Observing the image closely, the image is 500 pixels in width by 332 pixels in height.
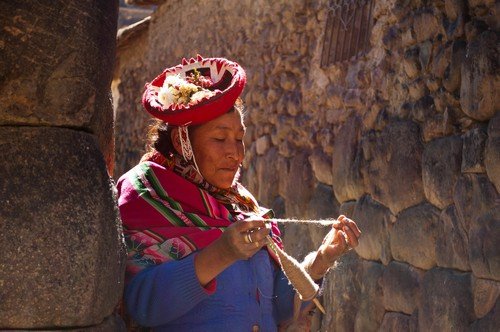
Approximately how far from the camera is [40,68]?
2078 mm

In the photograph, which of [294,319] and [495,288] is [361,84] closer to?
[495,288]

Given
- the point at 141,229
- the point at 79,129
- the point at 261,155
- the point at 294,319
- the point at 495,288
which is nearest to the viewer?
the point at 79,129

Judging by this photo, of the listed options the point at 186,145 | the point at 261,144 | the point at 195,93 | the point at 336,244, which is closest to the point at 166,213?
the point at 186,145

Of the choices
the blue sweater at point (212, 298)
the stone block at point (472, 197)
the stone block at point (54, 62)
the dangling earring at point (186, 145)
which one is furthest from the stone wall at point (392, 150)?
the stone block at point (54, 62)

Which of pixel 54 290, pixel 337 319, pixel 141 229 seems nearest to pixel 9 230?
pixel 54 290

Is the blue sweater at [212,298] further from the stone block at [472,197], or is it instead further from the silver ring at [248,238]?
the stone block at [472,197]

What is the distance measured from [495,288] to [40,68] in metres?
2.52

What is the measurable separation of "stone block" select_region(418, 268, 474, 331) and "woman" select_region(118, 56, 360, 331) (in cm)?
135

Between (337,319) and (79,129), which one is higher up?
(79,129)

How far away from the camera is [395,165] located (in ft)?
15.9

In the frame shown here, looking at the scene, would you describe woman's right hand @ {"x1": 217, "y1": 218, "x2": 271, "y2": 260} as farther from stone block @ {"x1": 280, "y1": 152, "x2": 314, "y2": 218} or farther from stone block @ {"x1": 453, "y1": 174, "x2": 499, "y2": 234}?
stone block @ {"x1": 280, "y1": 152, "x2": 314, "y2": 218}

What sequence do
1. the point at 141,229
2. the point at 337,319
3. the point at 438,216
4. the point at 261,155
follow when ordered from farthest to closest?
the point at 261,155
the point at 337,319
the point at 438,216
the point at 141,229

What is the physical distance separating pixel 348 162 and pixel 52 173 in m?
3.62

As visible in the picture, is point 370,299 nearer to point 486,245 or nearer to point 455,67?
point 486,245
